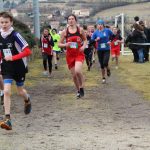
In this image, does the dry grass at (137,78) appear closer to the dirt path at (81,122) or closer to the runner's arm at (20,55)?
the dirt path at (81,122)

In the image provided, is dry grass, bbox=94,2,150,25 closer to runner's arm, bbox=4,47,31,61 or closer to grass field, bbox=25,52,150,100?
grass field, bbox=25,52,150,100

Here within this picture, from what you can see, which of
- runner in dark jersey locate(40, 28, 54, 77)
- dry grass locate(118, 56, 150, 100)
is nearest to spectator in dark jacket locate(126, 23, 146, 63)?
dry grass locate(118, 56, 150, 100)

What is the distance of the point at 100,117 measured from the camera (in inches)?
423

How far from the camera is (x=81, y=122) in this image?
33.3ft

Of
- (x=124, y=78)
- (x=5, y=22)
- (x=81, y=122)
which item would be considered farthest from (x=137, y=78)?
(x=5, y=22)

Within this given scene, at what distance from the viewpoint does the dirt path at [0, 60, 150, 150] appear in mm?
8211

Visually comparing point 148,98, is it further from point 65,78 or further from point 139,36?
point 139,36

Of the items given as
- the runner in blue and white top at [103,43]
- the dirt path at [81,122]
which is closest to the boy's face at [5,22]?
the dirt path at [81,122]

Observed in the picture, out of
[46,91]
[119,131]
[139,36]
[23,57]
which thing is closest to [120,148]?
[119,131]

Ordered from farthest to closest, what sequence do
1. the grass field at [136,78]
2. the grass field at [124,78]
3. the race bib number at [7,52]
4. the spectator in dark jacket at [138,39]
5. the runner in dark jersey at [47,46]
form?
the spectator in dark jacket at [138,39] → the runner in dark jersey at [47,46] → the grass field at [124,78] → the grass field at [136,78] → the race bib number at [7,52]

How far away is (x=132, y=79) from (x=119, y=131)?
990 cm

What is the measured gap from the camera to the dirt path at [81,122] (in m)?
8.21

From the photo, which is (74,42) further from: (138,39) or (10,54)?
(138,39)

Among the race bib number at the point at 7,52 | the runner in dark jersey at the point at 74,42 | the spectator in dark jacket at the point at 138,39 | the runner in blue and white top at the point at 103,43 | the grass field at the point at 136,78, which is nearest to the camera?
the race bib number at the point at 7,52
